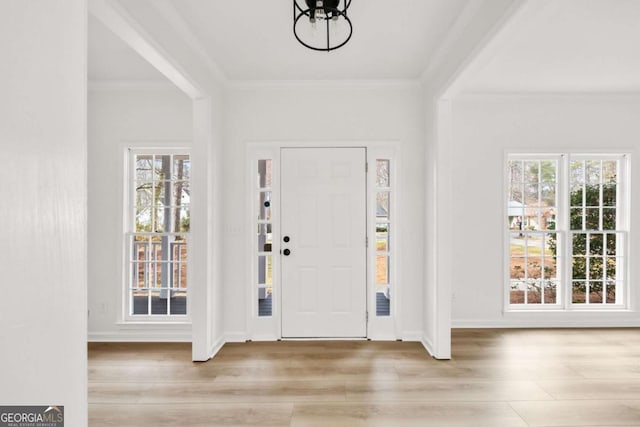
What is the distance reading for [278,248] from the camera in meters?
4.26

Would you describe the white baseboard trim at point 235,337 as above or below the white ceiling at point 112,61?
below

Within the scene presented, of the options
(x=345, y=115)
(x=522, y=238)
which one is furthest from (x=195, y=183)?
(x=522, y=238)

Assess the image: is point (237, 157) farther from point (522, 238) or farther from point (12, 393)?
point (12, 393)

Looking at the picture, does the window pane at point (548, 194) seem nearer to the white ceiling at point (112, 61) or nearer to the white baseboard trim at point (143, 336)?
the white baseboard trim at point (143, 336)

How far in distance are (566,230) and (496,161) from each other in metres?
1.21

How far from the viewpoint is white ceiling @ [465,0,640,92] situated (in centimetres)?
268

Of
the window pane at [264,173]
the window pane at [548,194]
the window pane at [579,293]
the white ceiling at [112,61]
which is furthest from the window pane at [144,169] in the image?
the window pane at [579,293]

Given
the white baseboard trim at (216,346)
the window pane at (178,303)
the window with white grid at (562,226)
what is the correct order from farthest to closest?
the window with white grid at (562,226) → the window pane at (178,303) → the white baseboard trim at (216,346)

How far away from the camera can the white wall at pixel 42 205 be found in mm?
392

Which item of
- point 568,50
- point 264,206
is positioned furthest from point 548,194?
point 264,206

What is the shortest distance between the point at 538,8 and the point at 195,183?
9.61ft

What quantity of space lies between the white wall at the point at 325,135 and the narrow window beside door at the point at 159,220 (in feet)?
1.81

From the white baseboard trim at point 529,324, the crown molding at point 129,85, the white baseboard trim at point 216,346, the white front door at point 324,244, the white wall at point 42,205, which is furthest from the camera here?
the white baseboard trim at point 529,324

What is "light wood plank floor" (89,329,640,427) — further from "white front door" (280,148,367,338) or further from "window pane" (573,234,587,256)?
"window pane" (573,234,587,256)
